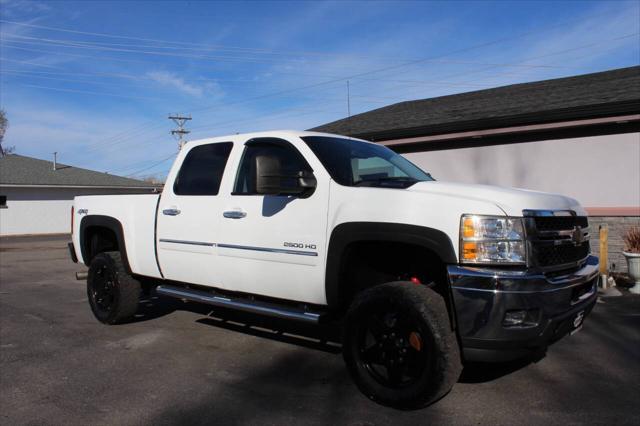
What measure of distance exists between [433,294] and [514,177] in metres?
7.52

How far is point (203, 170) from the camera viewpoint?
17.3ft

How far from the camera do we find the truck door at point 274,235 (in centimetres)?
413

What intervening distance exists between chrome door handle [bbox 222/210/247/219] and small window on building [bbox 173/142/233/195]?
32 cm

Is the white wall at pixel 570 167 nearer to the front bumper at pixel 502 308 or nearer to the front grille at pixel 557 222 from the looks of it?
the front grille at pixel 557 222

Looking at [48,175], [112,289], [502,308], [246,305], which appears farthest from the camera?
[48,175]

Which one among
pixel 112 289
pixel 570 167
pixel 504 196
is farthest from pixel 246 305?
pixel 570 167

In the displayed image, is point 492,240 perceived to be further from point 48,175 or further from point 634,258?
point 48,175

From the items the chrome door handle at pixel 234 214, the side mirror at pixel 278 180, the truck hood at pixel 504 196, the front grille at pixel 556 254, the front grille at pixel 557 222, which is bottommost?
the front grille at pixel 556 254

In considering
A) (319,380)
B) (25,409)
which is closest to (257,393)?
(319,380)

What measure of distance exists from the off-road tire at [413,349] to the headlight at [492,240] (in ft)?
1.41

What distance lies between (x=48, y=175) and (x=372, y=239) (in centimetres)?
3097

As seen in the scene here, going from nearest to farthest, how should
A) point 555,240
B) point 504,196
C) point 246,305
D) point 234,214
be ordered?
1. point 504,196
2. point 555,240
3. point 246,305
4. point 234,214

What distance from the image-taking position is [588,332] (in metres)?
5.73

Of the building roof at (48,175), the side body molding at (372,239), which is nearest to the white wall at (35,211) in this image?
the building roof at (48,175)
